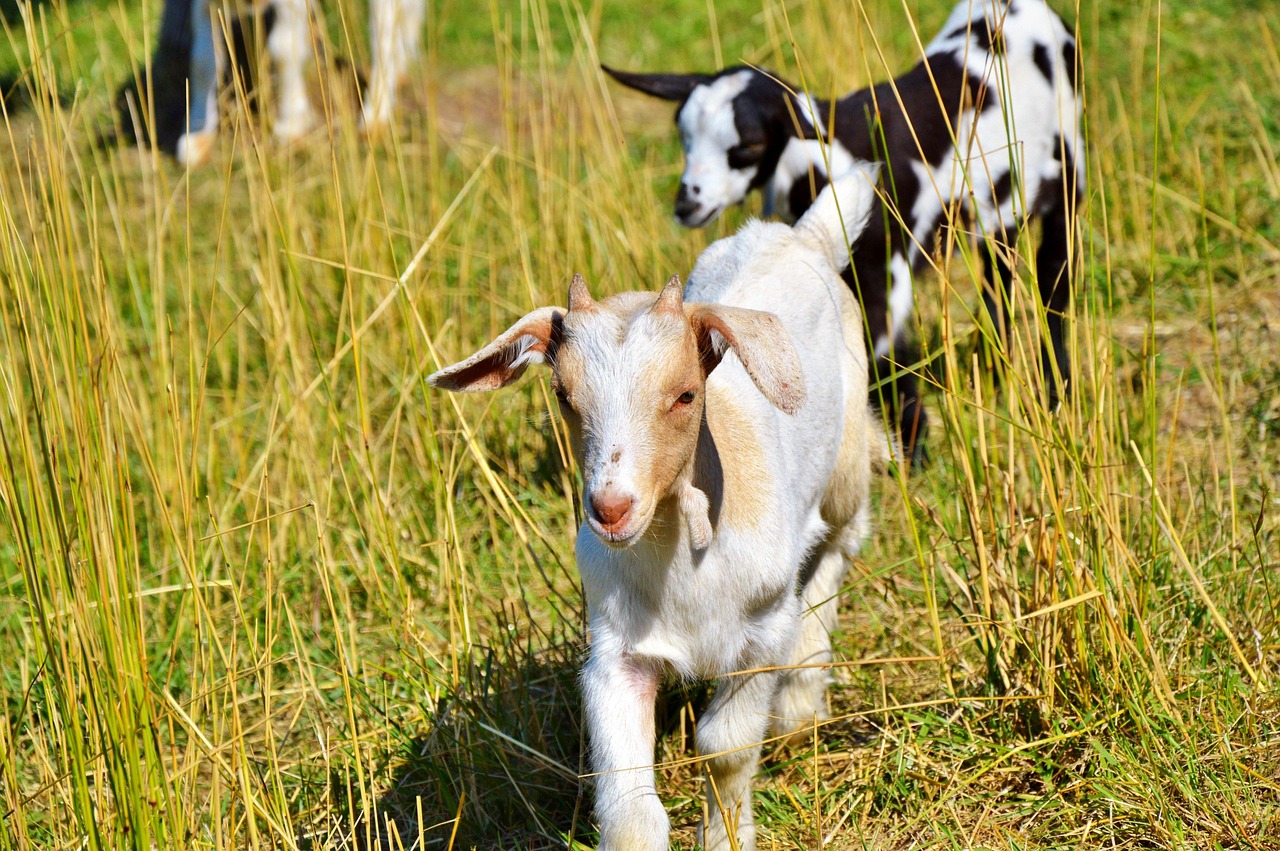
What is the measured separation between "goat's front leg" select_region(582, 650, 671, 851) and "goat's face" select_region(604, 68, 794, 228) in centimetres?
234

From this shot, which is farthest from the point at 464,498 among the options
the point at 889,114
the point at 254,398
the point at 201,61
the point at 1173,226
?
the point at 201,61

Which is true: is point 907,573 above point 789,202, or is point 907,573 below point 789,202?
below

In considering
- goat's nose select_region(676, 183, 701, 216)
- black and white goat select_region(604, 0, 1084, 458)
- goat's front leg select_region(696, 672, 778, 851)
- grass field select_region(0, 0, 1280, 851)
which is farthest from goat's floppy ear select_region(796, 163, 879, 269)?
goat's front leg select_region(696, 672, 778, 851)

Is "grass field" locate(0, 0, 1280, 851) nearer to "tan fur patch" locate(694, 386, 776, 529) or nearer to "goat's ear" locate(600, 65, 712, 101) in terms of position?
"goat's ear" locate(600, 65, 712, 101)

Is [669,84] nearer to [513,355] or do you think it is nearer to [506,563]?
[506,563]

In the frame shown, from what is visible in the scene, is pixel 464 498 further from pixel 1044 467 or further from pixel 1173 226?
pixel 1173 226

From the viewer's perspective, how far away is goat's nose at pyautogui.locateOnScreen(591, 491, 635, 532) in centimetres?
221

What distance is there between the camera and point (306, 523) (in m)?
4.24

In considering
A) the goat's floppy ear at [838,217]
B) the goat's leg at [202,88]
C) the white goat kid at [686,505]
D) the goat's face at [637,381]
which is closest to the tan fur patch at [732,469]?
the white goat kid at [686,505]

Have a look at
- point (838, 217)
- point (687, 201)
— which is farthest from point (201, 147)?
point (838, 217)

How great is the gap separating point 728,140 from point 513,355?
2.25m

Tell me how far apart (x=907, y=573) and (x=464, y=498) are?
1.52m

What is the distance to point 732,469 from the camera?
2711mm

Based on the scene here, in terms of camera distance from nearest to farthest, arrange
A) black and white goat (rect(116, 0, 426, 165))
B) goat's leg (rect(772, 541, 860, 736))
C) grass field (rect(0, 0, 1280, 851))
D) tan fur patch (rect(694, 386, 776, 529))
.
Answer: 1. grass field (rect(0, 0, 1280, 851))
2. tan fur patch (rect(694, 386, 776, 529))
3. goat's leg (rect(772, 541, 860, 736))
4. black and white goat (rect(116, 0, 426, 165))
